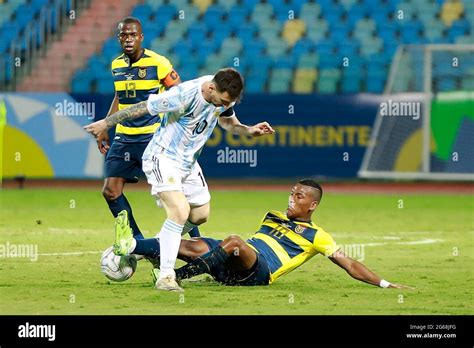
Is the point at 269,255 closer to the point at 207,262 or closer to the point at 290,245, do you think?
the point at 290,245

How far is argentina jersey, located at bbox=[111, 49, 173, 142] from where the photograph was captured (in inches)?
423

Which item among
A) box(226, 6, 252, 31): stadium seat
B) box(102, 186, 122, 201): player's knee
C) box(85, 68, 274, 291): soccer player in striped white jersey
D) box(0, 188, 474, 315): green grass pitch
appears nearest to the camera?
box(0, 188, 474, 315): green grass pitch

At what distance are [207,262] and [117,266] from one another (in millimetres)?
912

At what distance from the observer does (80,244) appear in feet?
40.6

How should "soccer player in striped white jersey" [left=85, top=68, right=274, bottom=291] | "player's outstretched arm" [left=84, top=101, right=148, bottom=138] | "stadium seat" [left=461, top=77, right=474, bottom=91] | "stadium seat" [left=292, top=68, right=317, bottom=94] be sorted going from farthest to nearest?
"stadium seat" [left=292, top=68, right=317, bottom=94] → "stadium seat" [left=461, top=77, right=474, bottom=91] → "player's outstretched arm" [left=84, top=101, right=148, bottom=138] → "soccer player in striped white jersey" [left=85, top=68, right=274, bottom=291]

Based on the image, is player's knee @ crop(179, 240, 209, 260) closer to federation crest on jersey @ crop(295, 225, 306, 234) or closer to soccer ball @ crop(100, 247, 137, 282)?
soccer ball @ crop(100, 247, 137, 282)

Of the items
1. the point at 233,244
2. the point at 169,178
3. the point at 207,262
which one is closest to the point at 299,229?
the point at 233,244

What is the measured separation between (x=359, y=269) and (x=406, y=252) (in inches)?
138

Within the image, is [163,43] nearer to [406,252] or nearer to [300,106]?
[300,106]

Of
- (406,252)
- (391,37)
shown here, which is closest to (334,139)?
(391,37)

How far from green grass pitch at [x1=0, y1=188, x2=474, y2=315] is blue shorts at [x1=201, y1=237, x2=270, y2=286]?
11 cm

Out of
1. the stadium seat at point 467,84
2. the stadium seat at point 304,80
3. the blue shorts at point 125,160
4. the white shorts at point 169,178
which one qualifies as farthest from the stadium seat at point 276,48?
the white shorts at point 169,178

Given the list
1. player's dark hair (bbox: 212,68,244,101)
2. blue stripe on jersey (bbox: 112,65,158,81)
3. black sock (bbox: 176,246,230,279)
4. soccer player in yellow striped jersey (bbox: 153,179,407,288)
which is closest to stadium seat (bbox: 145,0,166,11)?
blue stripe on jersey (bbox: 112,65,158,81)

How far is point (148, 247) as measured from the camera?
30.1ft
